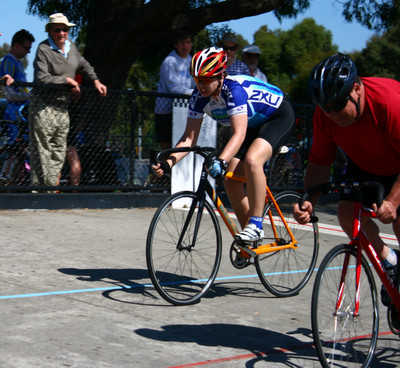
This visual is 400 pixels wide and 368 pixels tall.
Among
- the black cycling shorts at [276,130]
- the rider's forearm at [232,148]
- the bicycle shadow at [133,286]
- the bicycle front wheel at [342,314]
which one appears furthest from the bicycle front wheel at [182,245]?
the bicycle front wheel at [342,314]

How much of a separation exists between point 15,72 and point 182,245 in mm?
4706

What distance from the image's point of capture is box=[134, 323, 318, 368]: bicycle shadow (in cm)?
376

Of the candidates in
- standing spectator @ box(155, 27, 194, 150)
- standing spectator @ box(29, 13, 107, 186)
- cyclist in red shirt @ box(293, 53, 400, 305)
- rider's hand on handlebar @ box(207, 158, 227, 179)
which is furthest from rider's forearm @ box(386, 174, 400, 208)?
standing spectator @ box(155, 27, 194, 150)

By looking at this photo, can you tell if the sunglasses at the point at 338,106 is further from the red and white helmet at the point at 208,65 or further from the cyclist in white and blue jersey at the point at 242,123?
the red and white helmet at the point at 208,65

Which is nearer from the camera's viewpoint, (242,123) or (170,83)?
(242,123)

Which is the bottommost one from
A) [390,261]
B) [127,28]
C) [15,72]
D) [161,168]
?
[390,261]

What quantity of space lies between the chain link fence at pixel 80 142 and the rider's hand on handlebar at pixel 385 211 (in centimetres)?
579

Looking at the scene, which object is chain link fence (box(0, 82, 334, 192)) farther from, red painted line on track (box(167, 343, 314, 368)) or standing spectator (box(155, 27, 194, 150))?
red painted line on track (box(167, 343, 314, 368))

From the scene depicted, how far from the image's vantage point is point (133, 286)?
17.0 feet

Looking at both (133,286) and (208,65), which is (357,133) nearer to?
(208,65)

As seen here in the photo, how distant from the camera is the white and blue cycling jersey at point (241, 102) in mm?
4867

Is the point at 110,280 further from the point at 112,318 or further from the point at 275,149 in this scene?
the point at 275,149

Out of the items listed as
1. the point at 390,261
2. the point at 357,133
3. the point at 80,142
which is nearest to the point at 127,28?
the point at 80,142

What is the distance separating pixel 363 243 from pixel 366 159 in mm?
517
